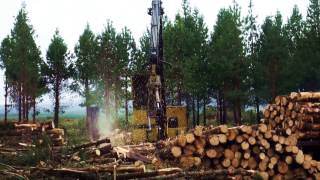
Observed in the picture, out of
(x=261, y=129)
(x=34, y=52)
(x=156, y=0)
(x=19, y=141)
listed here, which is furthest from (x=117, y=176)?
(x=34, y=52)

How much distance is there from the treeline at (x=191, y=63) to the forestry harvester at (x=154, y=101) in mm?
15748

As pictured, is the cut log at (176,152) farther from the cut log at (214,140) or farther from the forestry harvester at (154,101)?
the forestry harvester at (154,101)

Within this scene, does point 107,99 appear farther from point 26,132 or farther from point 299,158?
point 299,158

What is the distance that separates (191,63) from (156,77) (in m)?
19.6

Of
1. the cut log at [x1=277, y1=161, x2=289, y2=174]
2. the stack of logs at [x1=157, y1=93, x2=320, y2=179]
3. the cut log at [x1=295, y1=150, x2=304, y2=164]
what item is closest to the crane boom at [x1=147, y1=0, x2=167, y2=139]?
the stack of logs at [x1=157, y1=93, x2=320, y2=179]

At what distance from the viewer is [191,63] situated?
132 ft

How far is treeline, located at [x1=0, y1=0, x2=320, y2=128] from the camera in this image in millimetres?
41188

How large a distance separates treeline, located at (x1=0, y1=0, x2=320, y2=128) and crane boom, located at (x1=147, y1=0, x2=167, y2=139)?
1817 centimetres

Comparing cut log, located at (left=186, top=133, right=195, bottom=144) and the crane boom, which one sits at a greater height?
the crane boom

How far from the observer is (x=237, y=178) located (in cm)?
1163

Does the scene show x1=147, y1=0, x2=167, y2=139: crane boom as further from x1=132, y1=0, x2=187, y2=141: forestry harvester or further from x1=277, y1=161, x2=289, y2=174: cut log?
x1=277, y1=161, x2=289, y2=174: cut log

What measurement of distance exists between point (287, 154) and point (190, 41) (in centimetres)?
3083

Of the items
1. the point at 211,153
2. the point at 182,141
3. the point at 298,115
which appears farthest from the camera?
the point at 298,115

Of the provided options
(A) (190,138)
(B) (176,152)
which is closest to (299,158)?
(A) (190,138)
